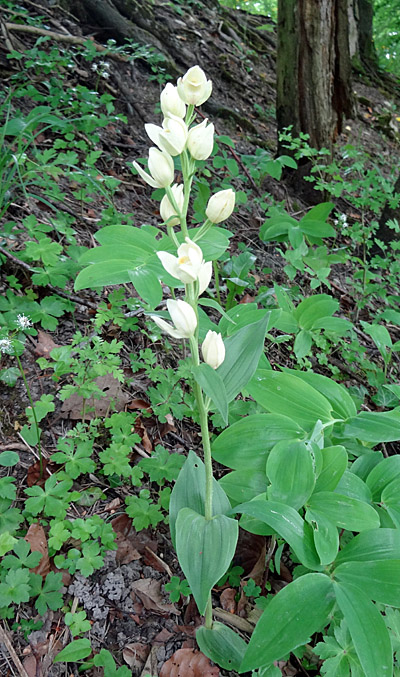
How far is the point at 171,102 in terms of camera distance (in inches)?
49.8

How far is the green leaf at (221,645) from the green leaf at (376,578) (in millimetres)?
426

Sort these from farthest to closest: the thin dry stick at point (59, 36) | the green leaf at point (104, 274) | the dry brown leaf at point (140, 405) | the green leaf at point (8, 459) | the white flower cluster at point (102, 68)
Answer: the thin dry stick at point (59, 36)
the white flower cluster at point (102, 68)
the dry brown leaf at point (140, 405)
the green leaf at point (8, 459)
the green leaf at point (104, 274)

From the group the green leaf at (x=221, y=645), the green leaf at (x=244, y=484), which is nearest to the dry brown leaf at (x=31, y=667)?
the green leaf at (x=221, y=645)

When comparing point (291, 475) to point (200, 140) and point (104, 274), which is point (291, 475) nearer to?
point (104, 274)

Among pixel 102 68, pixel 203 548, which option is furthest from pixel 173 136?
pixel 102 68

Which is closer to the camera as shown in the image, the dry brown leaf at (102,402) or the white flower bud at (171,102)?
the white flower bud at (171,102)

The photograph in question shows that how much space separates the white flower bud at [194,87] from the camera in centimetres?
125

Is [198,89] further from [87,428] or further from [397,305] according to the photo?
[397,305]

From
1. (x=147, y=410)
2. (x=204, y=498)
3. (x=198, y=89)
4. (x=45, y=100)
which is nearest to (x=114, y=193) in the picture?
(x=45, y=100)

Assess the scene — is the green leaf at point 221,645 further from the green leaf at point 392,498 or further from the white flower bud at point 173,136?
the white flower bud at point 173,136

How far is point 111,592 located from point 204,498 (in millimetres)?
444

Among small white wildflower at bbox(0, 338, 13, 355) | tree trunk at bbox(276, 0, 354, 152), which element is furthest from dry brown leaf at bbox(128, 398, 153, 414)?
tree trunk at bbox(276, 0, 354, 152)

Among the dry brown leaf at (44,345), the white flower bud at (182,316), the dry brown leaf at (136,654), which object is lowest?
the dry brown leaf at (136,654)

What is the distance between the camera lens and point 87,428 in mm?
1948
